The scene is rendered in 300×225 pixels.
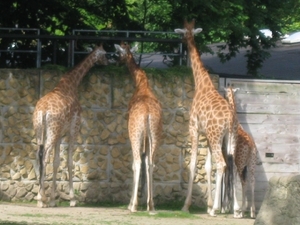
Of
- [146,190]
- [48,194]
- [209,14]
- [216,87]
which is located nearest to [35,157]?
[48,194]

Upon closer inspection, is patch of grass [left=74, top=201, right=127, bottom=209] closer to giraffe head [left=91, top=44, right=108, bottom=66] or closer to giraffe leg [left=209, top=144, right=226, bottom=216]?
giraffe leg [left=209, top=144, right=226, bottom=216]

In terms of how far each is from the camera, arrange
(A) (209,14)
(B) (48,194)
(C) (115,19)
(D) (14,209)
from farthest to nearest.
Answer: (C) (115,19)
(A) (209,14)
(B) (48,194)
(D) (14,209)

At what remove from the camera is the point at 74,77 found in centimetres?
1238

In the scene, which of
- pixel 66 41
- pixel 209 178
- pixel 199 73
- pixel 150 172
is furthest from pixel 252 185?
pixel 66 41

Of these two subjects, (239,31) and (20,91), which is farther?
(239,31)

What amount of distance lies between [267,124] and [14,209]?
4.08 metres

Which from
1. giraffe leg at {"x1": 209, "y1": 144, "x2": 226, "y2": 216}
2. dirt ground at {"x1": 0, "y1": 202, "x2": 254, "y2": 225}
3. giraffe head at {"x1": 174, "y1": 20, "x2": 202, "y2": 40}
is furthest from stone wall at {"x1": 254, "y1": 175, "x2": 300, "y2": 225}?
giraffe head at {"x1": 174, "y1": 20, "x2": 202, "y2": 40}

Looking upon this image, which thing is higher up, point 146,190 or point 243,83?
point 243,83

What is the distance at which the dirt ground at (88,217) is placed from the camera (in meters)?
10.4

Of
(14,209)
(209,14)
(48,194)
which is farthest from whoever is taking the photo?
(209,14)

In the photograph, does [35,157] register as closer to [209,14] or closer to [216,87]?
[216,87]

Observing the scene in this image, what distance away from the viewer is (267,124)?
12.9 meters

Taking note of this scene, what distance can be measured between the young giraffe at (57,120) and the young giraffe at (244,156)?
229cm

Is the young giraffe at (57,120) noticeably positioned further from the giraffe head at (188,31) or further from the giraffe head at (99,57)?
the giraffe head at (188,31)
